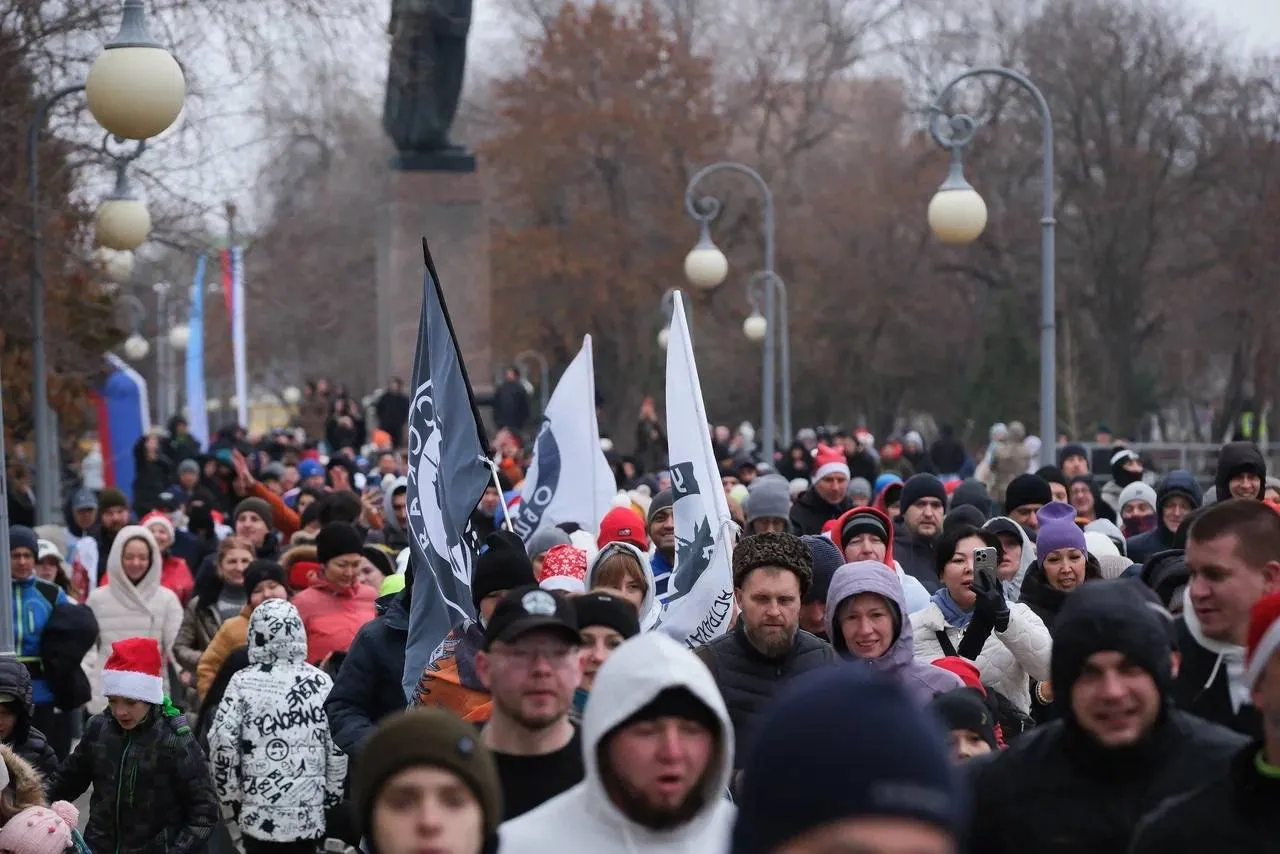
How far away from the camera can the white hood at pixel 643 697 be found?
4.41m

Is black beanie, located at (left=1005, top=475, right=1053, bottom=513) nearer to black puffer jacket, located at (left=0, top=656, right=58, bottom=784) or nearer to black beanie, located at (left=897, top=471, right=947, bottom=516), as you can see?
black beanie, located at (left=897, top=471, right=947, bottom=516)

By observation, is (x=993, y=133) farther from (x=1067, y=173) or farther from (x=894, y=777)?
(x=894, y=777)

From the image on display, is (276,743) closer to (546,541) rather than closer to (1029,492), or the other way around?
(546,541)

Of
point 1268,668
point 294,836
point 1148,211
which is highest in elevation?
point 1148,211

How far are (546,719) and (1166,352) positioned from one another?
181 ft

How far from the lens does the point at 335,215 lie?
7744 centimetres

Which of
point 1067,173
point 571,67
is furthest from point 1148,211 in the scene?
point 571,67

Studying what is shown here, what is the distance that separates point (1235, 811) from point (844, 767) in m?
1.61

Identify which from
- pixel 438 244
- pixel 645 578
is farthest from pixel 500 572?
pixel 438 244

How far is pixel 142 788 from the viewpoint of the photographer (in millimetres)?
8883

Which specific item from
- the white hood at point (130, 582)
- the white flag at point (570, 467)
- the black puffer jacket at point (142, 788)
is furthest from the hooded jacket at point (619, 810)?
the white hood at point (130, 582)

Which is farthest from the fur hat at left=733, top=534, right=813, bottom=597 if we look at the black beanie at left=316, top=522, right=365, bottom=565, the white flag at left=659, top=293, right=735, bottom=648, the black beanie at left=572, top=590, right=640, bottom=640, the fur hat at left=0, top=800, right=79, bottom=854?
the black beanie at left=316, top=522, right=365, bottom=565

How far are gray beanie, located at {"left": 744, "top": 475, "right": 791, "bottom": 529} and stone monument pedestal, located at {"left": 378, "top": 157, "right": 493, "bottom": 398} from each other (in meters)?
16.9

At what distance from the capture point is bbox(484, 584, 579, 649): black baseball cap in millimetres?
5430
